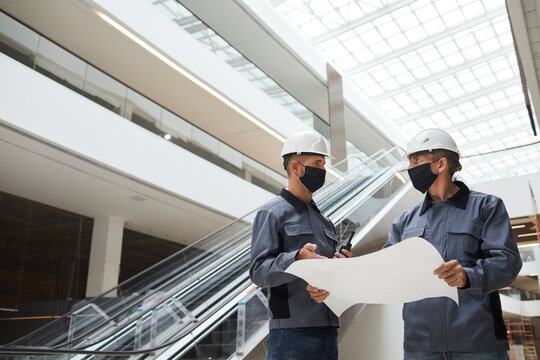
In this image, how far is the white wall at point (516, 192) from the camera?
589 inches

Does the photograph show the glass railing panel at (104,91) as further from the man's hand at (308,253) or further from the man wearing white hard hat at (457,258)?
the man's hand at (308,253)

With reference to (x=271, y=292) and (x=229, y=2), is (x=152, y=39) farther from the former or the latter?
(x=271, y=292)

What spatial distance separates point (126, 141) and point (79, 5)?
3361 mm

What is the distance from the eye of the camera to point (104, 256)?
14555 millimetres

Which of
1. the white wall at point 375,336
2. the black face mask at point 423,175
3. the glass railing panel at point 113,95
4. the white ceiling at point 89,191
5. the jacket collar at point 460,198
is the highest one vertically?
the glass railing panel at point 113,95

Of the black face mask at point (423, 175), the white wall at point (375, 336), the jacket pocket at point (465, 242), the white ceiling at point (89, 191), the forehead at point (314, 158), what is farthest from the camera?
the white ceiling at point (89, 191)

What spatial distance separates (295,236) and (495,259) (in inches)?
37.2

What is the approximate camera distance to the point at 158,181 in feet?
43.4

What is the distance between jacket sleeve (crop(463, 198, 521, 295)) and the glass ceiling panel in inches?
578

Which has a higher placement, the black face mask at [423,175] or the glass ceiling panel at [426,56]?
the glass ceiling panel at [426,56]

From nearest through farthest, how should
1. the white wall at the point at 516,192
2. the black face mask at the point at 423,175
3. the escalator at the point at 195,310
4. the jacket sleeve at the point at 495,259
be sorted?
the jacket sleeve at the point at 495,259 → the black face mask at the point at 423,175 → the escalator at the point at 195,310 → the white wall at the point at 516,192

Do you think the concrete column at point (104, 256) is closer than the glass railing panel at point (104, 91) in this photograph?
No

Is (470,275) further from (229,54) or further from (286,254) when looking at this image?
(229,54)

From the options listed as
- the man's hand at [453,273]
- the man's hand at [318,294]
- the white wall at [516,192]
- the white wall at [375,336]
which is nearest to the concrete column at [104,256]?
the white wall at [516,192]
